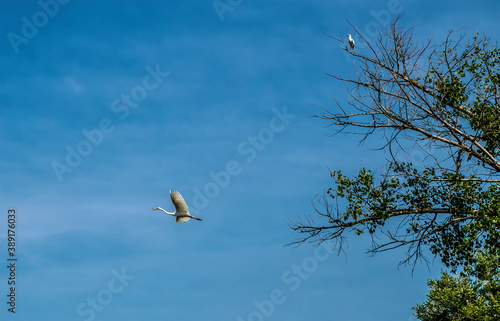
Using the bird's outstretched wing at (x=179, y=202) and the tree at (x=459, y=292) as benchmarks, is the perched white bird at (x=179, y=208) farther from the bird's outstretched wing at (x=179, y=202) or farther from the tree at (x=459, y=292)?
the tree at (x=459, y=292)

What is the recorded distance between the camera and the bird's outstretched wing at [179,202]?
58.7 feet

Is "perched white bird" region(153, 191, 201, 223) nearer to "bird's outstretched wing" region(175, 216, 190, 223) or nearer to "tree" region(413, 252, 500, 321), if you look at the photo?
"bird's outstretched wing" region(175, 216, 190, 223)

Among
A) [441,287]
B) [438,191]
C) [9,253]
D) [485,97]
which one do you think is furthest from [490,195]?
[9,253]

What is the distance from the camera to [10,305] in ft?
60.7

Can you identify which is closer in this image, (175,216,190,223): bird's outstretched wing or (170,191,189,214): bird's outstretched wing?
(170,191,189,214): bird's outstretched wing

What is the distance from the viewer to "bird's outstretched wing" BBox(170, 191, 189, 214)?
17891 mm

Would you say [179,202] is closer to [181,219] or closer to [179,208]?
[179,208]

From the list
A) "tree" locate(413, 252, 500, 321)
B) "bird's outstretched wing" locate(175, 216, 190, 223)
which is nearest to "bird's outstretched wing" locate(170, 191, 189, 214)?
"bird's outstretched wing" locate(175, 216, 190, 223)

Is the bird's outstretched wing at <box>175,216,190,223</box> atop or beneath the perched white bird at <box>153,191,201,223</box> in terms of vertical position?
beneath

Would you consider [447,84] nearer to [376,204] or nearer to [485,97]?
[485,97]

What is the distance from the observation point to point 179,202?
18.0 meters

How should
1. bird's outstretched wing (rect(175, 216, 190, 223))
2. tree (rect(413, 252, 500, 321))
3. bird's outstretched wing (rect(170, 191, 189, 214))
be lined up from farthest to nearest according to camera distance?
tree (rect(413, 252, 500, 321)), bird's outstretched wing (rect(175, 216, 190, 223)), bird's outstretched wing (rect(170, 191, 189, 214))

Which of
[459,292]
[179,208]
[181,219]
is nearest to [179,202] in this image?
[179,208]

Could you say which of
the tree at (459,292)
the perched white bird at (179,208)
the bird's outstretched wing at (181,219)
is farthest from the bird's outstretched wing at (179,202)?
the tree at (459,292)
